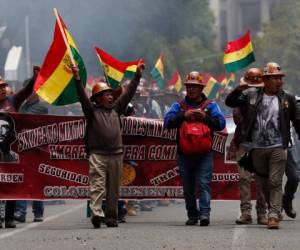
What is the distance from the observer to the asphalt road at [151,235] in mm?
12922

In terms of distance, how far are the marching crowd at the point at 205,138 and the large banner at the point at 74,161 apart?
0.82 feet

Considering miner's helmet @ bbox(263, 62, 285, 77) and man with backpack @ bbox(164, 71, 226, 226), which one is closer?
miner's helmet @ bbox(263, 62, 285, 77)

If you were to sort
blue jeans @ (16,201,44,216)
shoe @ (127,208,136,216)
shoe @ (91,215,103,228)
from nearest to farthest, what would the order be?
shoe @ (91,215,103,228), blue jeans @ (16,201,44,216), shoe @ (127,208,136,216)

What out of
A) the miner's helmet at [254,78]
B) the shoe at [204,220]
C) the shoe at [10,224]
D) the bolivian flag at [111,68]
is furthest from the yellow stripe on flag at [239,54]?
the shoe at [10,224]

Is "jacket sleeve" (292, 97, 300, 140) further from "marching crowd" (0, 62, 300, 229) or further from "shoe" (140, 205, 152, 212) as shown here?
"shoe" (140, 205, 152, 212)

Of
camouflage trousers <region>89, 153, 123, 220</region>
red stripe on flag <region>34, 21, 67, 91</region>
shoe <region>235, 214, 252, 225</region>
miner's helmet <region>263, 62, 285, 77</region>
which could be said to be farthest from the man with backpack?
red stripe on flag <region>34, 21, 67, 91</region>

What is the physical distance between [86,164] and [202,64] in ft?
201

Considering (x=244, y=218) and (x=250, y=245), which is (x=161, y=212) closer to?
(x=244, y=218)

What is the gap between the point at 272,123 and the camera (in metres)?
14.9

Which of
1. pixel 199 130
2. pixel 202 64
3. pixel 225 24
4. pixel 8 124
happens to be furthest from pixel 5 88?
pixel 225 24

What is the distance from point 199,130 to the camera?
1547cm

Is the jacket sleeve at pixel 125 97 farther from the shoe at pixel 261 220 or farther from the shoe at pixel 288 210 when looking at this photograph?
the shoe at pixel 288 210

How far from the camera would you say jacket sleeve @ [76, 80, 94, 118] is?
15164mm

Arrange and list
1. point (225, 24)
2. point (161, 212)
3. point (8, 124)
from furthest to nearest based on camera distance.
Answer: point (225, 24) → point (161, 212) → point (8, 124)
